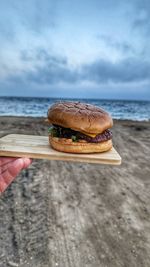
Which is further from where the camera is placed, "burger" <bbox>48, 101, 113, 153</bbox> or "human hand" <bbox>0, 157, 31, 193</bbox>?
"burger" <bbox>48, 101, 113, 153</bbox>

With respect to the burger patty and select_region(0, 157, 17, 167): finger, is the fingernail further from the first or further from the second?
the burger patty

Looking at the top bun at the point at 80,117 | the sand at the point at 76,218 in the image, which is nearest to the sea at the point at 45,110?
the sand at the point at 76,218

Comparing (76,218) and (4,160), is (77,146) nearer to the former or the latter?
(4,160)

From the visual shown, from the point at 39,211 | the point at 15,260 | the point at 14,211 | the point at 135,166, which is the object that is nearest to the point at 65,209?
the point at 39,211

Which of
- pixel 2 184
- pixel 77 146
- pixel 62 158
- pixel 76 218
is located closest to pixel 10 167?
pixel 2 184

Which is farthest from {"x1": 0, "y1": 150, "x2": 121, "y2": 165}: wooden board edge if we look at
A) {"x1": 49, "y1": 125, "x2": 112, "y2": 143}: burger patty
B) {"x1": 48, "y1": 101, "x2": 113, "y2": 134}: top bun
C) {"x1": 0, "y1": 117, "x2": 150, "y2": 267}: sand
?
{"x1": 0, "y1": 117, "x2": 150, "y2": 267}: sand

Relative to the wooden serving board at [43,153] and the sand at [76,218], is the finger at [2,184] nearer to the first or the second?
the wooden serving board at [43,153]

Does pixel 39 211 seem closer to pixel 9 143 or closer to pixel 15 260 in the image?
pixel 15 260
